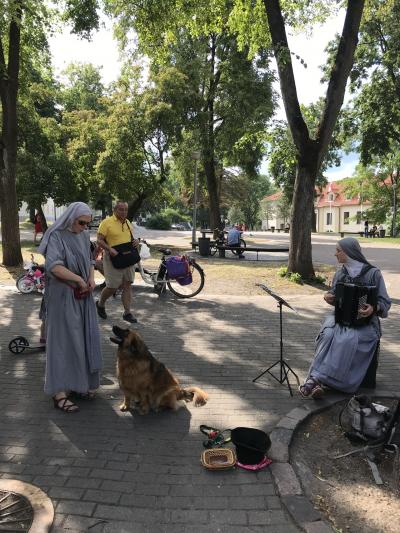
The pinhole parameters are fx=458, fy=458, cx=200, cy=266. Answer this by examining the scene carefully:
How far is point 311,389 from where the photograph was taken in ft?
14.8

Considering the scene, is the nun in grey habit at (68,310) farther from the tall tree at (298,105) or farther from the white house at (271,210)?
the white house at (271,210)

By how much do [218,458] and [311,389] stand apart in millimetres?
1447

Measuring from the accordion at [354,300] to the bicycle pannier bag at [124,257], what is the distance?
12.1ft

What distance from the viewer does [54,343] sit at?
4.23 metres

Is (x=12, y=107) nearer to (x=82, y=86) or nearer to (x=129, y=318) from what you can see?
(x=129, y=318)

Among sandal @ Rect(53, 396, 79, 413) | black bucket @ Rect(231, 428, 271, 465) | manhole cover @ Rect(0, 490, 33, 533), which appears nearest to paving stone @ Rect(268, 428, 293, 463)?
black bucket @ Rect(231, 428, 271, 465)

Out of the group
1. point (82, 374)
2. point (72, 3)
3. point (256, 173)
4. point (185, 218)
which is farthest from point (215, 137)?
point (185, 218)

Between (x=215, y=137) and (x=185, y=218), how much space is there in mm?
65995

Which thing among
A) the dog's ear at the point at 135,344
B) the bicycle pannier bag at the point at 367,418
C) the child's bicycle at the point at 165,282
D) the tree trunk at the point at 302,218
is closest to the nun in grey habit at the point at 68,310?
the dog's ear at the point at 135,344

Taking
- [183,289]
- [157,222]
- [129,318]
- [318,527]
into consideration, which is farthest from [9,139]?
[157,222]

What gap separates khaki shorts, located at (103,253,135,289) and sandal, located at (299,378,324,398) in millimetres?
3731

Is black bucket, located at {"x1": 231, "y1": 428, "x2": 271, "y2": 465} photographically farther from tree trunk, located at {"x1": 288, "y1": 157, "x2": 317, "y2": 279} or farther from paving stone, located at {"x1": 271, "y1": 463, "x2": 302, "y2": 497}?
tree trunk, located at {"x1": 288, "y1": 157, "x2": 317, "y2": 279}

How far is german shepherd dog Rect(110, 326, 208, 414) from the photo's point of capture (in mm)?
4133

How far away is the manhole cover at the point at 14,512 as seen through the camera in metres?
2.71
